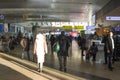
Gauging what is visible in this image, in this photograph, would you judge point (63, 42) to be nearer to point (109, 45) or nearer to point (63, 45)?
point (63, 45)

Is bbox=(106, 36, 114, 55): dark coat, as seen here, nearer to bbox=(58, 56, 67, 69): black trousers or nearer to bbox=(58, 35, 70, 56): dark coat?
bbox=(58, 35, 70, 56): dark coat

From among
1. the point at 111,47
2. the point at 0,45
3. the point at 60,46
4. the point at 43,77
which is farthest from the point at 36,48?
the point at 0,45

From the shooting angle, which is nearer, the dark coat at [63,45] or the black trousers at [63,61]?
the dark coat at [63,45]

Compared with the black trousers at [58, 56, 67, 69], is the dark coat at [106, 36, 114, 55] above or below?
above

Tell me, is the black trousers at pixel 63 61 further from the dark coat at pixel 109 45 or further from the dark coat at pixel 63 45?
the dark coat at pixel 109 45

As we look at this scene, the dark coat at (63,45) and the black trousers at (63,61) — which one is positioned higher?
the dark coat at (63,45)

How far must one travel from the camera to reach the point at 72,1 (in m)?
34.0

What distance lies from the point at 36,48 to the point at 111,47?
358 cm

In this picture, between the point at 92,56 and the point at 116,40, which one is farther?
the point at 92,56

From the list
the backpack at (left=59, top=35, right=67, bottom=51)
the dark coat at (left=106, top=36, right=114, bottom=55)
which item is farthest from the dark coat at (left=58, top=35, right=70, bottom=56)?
the dark coat at (left=106, top=36, right=114, bottom=55)

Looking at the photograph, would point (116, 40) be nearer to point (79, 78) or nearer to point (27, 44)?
point (27, 44)

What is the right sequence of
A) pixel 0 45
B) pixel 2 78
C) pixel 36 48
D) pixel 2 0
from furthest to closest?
pixel 0 45, pixel 2 0, pixel 36 48, pixel 2 78

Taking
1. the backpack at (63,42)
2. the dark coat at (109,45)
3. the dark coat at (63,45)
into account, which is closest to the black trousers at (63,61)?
the dark coat at (63,45)

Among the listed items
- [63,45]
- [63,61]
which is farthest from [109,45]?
[63,61]
